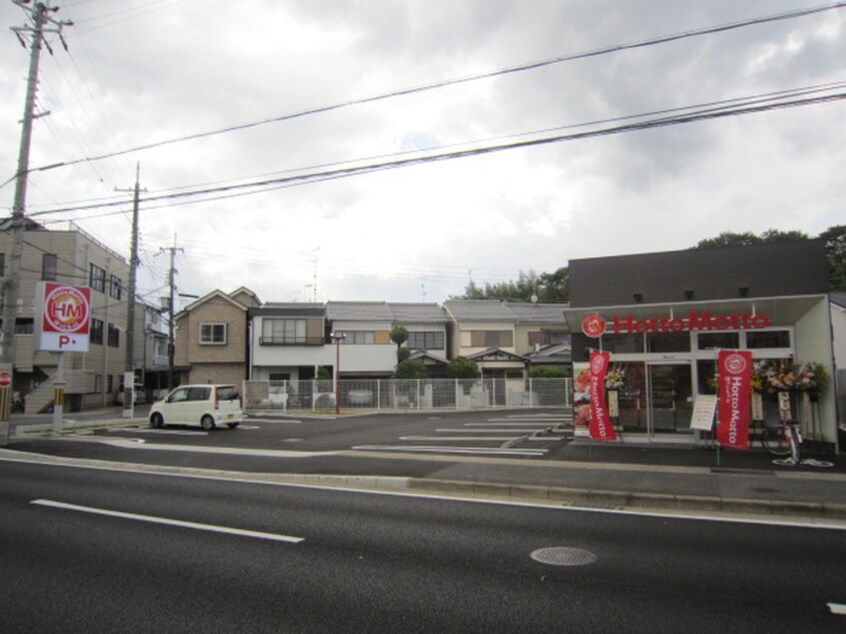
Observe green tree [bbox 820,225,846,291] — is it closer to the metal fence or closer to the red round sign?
the metal fence

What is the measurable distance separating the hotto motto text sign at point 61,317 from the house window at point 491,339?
27.0 m

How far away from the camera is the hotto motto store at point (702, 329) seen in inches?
519

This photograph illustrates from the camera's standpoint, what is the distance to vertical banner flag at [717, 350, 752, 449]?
12.0 metres

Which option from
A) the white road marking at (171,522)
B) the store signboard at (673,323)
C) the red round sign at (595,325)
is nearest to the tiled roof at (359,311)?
the store signboard at (673,323)

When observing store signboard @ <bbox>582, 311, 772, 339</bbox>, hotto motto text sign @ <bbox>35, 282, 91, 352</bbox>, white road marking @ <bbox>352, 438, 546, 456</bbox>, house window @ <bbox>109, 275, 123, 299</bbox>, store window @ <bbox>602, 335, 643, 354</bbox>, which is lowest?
white road marking @ <bbox>352, 438, 546, 456</bbox>

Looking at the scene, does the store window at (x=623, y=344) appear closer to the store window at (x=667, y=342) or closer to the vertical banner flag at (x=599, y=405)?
the store window at (x=667, y=342)

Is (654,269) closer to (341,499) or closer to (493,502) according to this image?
(493,502)

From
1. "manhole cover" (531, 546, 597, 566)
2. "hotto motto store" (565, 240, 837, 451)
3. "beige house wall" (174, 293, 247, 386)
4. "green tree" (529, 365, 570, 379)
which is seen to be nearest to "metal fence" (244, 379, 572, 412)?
"green tree" (529, 365, 570, 379)

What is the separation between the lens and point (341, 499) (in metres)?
9.05

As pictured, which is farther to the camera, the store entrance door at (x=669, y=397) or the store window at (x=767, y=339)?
the store entrance door at (x=669, y=397)

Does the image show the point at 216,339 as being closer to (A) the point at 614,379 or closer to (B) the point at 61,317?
(B) the point at 61,317

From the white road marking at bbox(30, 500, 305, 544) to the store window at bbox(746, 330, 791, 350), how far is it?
12.4 metres

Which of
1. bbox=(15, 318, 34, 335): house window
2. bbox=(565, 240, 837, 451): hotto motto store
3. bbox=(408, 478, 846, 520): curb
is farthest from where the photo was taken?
bbox=(15, 318, 34, 335): house window

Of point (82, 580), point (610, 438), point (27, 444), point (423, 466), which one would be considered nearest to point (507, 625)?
point (82, 580)
